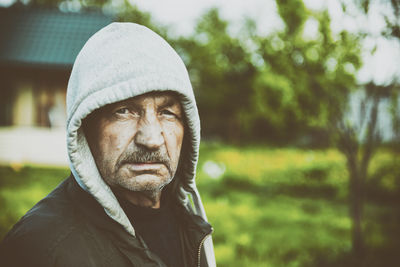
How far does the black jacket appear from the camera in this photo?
126 centimetres

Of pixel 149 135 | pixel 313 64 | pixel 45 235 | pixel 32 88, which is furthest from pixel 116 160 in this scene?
pixel 32 88

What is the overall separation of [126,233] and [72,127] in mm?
521

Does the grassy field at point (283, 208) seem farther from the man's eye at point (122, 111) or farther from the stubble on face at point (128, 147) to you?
the man's eye at point (122, 111)

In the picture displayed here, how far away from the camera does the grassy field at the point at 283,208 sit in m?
4.68

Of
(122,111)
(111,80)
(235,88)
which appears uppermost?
(235,88)

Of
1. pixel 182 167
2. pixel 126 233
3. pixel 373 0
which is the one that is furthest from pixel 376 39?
pixel 126 233

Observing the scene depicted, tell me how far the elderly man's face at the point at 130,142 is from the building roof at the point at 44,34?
10588 millimetres

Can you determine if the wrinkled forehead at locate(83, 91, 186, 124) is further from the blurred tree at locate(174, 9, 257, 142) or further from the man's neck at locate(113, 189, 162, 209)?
the blurred tree at locate(174, 9, 257, 142)

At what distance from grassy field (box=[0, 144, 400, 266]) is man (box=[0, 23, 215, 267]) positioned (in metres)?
3.03

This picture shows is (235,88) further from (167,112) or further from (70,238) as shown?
(70,238)

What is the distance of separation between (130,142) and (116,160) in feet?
0.34

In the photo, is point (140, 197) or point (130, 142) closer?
point (130, 142)

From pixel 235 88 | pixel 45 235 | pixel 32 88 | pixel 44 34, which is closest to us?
pixel 45 235

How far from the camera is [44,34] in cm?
1280
